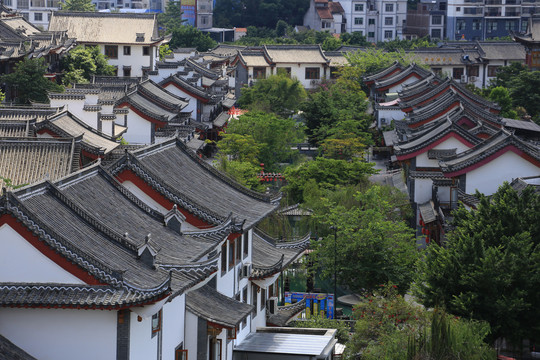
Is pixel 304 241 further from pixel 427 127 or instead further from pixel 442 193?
pixel 427 127

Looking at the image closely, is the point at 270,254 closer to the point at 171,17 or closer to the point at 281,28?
the point at 281,28

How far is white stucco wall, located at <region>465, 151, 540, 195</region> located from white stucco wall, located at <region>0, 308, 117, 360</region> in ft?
89.5

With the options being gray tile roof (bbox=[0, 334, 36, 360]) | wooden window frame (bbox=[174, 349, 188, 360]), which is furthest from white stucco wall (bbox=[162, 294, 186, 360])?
gray tile roof (bbox=[0, 334, 36, 360])

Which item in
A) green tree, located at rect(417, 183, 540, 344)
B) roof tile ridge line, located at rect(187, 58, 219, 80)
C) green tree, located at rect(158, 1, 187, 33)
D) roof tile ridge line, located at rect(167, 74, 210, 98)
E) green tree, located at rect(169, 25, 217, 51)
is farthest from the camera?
green tree, located at rect(158, 1, 187, 33)

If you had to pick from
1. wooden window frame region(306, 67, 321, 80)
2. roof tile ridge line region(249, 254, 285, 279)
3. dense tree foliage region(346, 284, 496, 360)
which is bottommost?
dense tree foliage region(346, 284, 496, 360)

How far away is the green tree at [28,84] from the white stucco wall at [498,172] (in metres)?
28.7

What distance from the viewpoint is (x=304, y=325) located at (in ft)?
112

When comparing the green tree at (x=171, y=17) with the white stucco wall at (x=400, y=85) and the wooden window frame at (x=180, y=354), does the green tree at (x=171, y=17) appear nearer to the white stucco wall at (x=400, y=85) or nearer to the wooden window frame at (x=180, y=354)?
the white stucco wall at (x=400, y=85)

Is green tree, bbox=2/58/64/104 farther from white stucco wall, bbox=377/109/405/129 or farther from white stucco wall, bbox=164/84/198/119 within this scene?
white stucco wall, bbox=377/109/405/129

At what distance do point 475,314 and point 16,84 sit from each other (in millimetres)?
42030

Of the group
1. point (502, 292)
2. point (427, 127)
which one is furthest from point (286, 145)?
point (502, 292)

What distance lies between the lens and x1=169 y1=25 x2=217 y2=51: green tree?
4845 inches

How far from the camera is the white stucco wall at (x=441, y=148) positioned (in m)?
53.3

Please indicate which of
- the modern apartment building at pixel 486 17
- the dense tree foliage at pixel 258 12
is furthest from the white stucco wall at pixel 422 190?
the dense tree foliage at pixel 258 12
